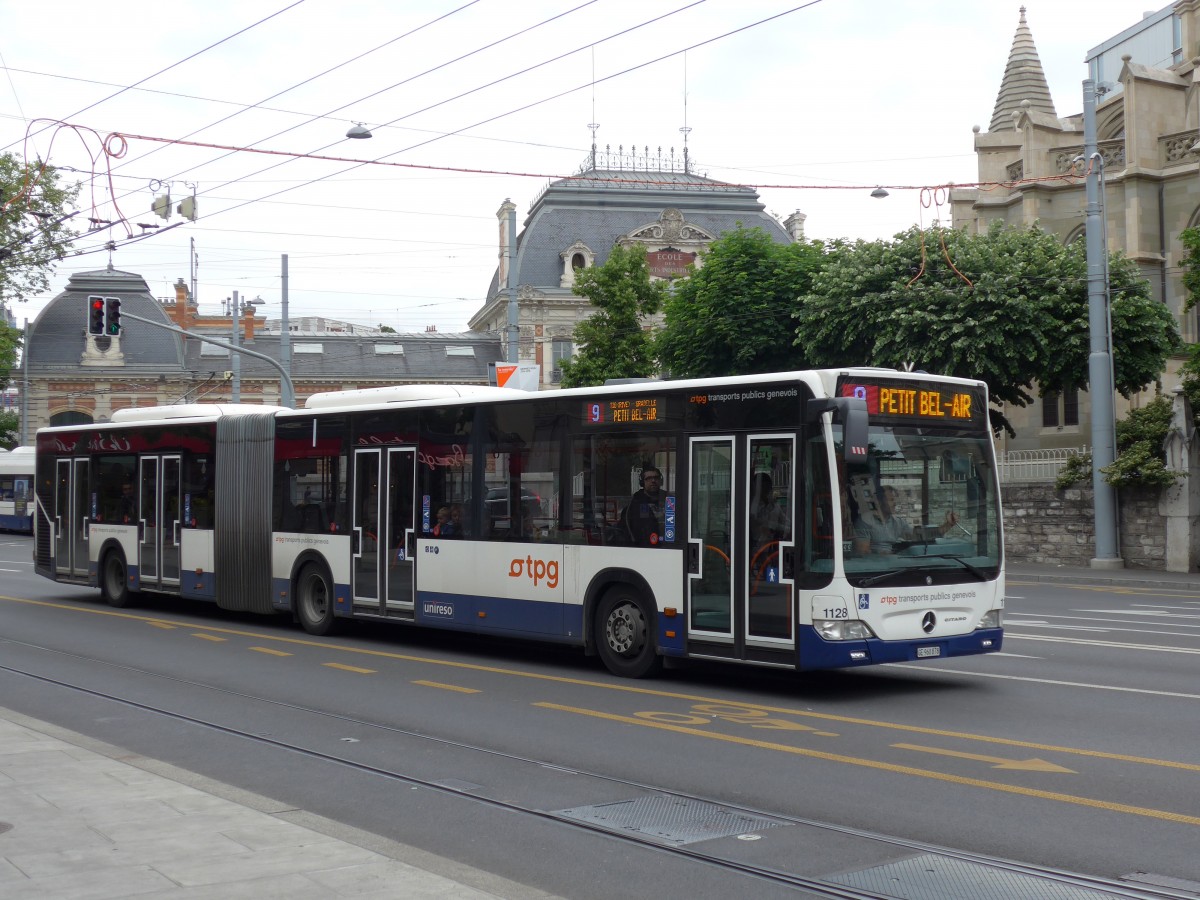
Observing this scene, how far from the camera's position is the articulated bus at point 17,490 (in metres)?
55.1

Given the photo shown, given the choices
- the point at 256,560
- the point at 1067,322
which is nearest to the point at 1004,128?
the point at 1067,322

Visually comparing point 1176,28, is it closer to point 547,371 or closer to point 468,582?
point 547,371

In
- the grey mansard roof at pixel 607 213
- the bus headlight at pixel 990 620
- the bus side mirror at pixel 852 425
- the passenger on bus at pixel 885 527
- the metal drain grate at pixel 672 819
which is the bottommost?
the metal drain grate at pixel 672 819

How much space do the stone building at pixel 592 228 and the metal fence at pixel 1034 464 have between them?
4401cm

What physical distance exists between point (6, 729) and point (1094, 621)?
14.5m

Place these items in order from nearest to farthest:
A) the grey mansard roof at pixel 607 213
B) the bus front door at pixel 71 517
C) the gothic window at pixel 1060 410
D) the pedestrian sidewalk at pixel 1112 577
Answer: the bus front door at pixel 71 517
the pedestrian sidewalk at pixel 1112 577
the gothic window at pixel 1060 410
the grey mansard roof at pixel 607 213

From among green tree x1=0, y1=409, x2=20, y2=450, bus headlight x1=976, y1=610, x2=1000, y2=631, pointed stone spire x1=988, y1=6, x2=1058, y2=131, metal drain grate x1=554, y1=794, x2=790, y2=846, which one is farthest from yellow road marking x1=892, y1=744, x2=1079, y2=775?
green tree x1=0, y1=409, x2=20, y2=450

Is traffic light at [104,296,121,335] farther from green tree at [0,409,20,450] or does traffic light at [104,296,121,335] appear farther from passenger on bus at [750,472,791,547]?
green tree at [0,409,20,450]

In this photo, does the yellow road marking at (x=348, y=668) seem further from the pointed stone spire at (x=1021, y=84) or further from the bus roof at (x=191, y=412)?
the pointed stone spire at (x=1021, y=84)

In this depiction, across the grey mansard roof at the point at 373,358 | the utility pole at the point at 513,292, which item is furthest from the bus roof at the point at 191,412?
the grey mansard roof at the point at 373,358

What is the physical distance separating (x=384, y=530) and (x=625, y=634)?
176 inches

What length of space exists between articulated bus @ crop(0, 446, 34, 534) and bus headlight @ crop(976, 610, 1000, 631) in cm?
4990

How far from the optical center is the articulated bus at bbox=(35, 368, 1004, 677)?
1151cm

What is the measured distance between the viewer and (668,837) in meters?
7.11
